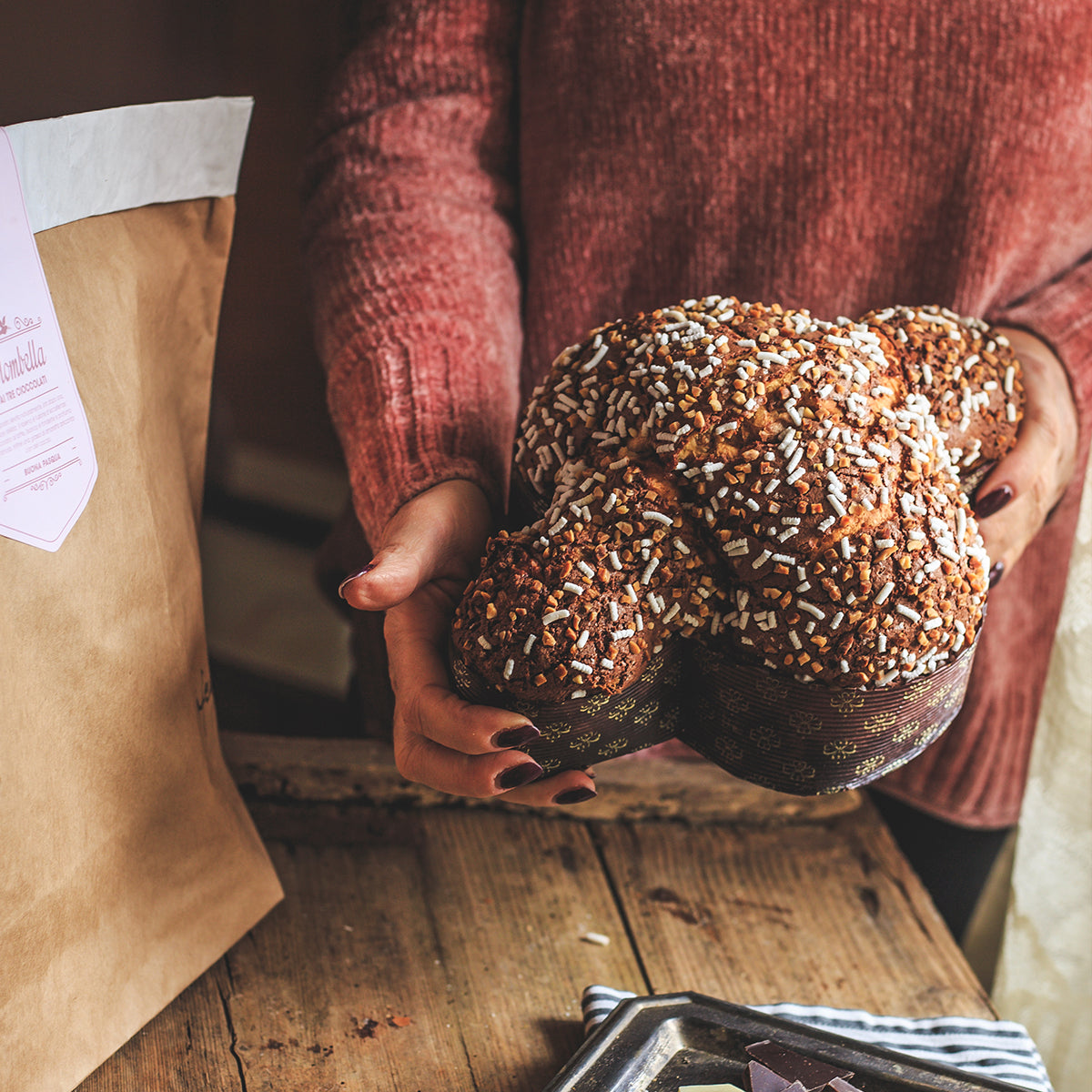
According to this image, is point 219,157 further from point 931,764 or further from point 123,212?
point 931,764

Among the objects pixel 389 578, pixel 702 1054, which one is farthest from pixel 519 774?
pixel 702 1054

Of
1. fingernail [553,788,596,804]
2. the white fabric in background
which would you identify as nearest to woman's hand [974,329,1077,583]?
the white fabric in background

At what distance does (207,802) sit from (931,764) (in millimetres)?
803

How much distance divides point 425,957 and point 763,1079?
310 mm

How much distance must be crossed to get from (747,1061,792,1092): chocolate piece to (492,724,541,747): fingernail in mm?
289

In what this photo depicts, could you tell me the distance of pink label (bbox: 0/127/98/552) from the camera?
592mm

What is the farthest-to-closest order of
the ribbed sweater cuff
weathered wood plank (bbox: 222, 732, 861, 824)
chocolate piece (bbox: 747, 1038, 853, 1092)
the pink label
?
weathered wood plank (bbox: 222, 732, 861, 824)
the ribbed sweater cuff
chocolate piece (bbox: 747, 1038, 853, 1092)
the pink label

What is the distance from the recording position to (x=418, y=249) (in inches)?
36.6

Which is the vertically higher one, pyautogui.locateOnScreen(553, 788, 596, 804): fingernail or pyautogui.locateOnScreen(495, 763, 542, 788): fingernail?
pyautogui.locateOnScreen(495, 763, 542, 788): fingernail

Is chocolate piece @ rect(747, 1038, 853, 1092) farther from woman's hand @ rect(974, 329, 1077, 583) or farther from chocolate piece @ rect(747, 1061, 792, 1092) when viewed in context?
woman's hand @ rect(974, 329, 1077, 583)

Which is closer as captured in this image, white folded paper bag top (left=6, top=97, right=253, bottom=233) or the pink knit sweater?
white folded paper bag top (left=6, top=97, right=253, bottom=233)

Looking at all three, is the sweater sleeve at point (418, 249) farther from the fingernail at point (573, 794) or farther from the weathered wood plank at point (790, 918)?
the weathered wood plank at point (790, 918)

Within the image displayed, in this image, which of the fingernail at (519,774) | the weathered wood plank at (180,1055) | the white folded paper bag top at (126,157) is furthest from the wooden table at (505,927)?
the white folded paper bag top at (126,157)

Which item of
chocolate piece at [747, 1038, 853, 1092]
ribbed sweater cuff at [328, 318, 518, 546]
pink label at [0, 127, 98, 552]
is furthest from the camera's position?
ribbed sweater cuff at [328, 318, 518, 546]
